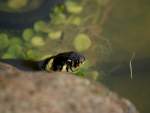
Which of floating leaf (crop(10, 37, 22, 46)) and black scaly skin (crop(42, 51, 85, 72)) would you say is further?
floating leaf (crop(10, 37, 22, 46))

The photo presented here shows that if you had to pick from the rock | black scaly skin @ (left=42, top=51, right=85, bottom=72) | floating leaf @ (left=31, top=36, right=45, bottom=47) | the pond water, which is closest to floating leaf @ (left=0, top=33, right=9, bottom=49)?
the pond water

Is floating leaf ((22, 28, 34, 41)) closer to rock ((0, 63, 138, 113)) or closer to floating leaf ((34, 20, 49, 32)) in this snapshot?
floating leaf ((34, 20, 49, 32))

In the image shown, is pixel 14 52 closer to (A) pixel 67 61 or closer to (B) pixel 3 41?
(B) pixel 3 41

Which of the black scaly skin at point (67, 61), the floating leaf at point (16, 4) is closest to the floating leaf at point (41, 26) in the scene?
the floating leaf at point (16, 4)

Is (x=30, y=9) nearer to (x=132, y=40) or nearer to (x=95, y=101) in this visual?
(x=132, y=40)

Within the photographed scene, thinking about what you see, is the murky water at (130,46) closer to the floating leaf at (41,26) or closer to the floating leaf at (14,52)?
the floating leaf at (41,26)

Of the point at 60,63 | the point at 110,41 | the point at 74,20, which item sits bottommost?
the point at 60,63

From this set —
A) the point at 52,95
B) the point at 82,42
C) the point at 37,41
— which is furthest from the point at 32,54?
the point at 52,95
